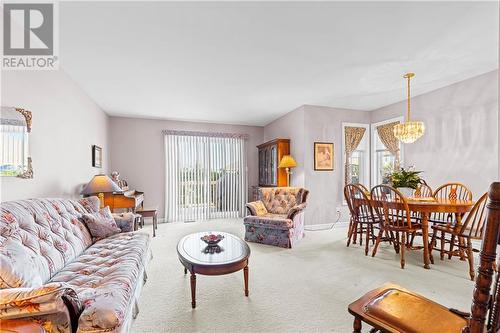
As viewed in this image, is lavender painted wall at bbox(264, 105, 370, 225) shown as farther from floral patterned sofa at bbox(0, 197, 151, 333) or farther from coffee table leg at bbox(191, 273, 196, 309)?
floral patterned sofa at bbox(0, 197, 151, 333)

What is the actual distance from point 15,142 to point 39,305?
165 cm

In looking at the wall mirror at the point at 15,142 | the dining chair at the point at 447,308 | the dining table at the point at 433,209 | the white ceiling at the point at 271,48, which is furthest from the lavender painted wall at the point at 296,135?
the wall mirror at the point at 15,142

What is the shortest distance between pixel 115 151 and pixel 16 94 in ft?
11.5

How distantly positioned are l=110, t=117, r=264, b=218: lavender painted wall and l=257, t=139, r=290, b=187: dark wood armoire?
1.94 meters

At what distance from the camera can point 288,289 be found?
7.53 ft

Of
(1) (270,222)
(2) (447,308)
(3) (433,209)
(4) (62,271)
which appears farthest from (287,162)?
(4) (62,271)

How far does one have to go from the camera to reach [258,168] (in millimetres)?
6422

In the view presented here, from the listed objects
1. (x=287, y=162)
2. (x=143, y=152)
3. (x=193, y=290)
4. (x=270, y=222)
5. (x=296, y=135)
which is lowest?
(x=193, y=290)

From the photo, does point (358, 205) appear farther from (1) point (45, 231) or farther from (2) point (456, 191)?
(1) point (45, 231)

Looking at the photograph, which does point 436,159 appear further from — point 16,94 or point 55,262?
point 16,94

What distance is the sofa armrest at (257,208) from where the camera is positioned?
394 cm

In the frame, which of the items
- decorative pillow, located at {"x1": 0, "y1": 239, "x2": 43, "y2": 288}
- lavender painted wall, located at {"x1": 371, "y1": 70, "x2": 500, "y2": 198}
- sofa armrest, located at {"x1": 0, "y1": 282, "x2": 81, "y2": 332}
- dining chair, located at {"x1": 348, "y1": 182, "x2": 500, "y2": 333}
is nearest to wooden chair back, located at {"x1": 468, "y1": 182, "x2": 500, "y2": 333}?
dining chair, located at {"x1": 348, "y1": 182, "x2": 500, "y2": 333}

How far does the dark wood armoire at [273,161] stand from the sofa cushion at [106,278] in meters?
3.24

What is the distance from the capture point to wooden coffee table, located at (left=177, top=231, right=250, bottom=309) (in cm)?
191
